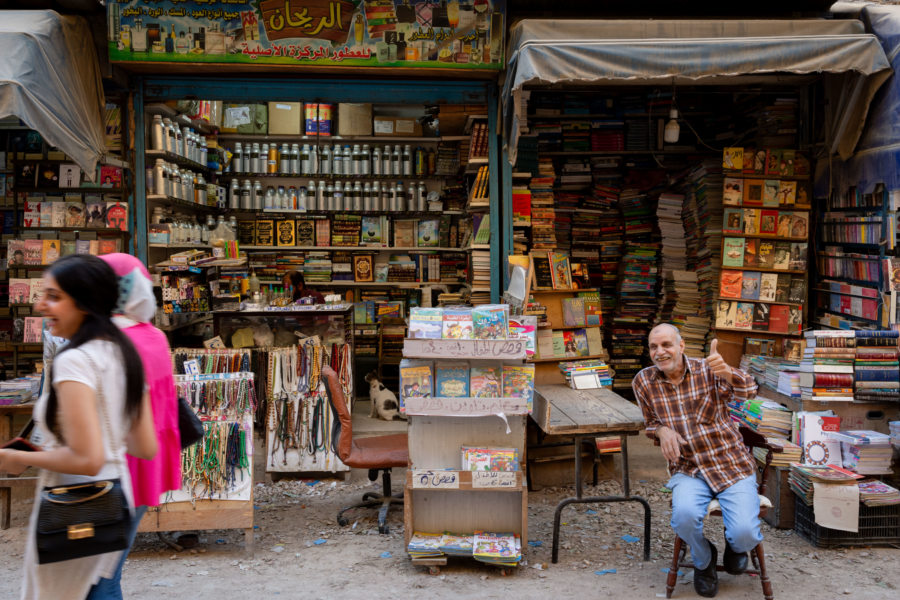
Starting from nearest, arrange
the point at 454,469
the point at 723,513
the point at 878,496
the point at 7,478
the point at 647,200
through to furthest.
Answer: the point at 723,513
the point at 454,469
the point at 878,496
the point at 7,478
the point at 647,200

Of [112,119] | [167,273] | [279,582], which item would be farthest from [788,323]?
[112,119]

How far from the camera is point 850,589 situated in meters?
3.85

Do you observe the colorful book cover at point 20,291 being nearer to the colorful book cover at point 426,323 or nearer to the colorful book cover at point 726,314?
the colorful book cover at point 426,323

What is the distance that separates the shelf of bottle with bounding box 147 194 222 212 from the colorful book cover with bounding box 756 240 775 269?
4.86 meters

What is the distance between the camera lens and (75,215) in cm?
610

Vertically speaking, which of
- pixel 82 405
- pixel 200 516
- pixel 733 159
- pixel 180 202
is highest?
pixel 733 159

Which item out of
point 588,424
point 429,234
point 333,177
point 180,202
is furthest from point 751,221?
point 180,202

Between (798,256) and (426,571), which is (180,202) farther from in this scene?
(798,256)

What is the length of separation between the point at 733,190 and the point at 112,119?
4934 millimetres

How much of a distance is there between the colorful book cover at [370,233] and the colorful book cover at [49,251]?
11.5 ft

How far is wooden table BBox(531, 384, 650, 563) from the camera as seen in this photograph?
427 centimetres

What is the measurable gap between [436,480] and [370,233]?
5.08m

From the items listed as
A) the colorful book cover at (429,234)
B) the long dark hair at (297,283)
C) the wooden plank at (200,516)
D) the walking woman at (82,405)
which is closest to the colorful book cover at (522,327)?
the wooden plank at (200,516)

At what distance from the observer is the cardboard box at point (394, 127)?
28.8ft
